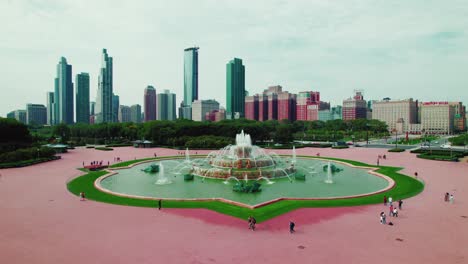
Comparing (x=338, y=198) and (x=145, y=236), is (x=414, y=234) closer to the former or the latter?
(x=338, y=198)

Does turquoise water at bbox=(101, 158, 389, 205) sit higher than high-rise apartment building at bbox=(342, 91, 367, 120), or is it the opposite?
high-rise apartment building at bbox=(342, 91, 367, 120)

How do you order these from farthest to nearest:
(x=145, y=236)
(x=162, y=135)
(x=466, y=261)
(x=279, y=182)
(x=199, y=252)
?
(x=162, y=135) → (x=279, y=182) → (x=145, y=236) → (x=199, y=252) → (x=466, y=261)

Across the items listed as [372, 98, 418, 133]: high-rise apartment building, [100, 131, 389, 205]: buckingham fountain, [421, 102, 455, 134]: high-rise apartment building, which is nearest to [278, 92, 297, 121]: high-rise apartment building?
[372, 98, 418, 133]: high-rise apartment building

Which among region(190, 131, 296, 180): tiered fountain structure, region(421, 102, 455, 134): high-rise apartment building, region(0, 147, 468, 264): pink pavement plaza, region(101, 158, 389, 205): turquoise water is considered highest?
region(421, 102, 455, 134): high-rise apartment building

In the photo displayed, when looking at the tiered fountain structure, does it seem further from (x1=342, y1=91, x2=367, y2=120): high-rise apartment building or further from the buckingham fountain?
(x1=342, y1=91, x2=367, y2=120): high-rise apartment building

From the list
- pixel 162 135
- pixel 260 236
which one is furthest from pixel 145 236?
pixel 162 135

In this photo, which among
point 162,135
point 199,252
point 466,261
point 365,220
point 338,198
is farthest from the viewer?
point 162,135

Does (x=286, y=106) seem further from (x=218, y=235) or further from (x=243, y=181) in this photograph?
(x=218, y=235)
